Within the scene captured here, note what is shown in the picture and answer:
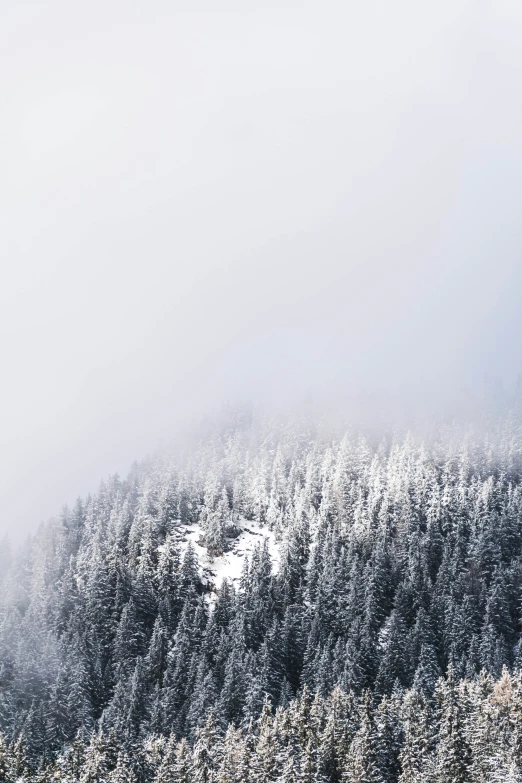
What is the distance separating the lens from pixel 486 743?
86.9 m

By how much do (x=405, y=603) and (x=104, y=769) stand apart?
74.6m

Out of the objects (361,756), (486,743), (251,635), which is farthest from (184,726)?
(486,743)

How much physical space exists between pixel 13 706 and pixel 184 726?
3069 centimetres

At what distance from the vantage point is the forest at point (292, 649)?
9294cm

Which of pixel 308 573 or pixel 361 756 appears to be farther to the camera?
pixel 308 573

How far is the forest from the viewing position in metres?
92.9

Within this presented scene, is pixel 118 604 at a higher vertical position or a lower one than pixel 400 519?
lower

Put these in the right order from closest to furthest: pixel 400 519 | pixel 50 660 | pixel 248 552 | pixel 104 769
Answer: pixel 104 769
pixel 50 660
pixel 400 519
pixel 248 552

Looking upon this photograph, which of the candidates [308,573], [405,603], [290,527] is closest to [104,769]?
[405,603]

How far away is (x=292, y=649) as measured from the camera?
147125mm

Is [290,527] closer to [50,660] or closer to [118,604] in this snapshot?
[118,604]

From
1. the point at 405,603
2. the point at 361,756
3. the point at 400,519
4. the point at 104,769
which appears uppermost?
the point at 400,519

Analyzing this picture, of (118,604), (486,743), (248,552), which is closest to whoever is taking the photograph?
(486,743)

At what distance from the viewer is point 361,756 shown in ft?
297
